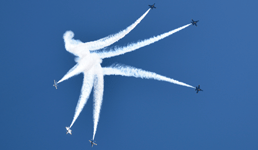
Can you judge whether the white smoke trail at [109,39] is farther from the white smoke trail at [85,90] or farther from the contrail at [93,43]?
the white smoke trail at [85,90]

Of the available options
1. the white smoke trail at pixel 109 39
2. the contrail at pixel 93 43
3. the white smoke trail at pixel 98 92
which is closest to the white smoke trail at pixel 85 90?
the white smoke trail at pixel 98 92

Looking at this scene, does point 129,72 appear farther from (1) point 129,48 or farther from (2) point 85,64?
(2) point 85,64

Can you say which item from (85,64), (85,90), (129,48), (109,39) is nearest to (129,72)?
(129,48)

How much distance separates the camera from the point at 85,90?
21.7m

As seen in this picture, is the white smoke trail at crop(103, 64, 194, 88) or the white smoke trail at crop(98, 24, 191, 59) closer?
the white smoke trail at crop(98, 24, 191, 59)

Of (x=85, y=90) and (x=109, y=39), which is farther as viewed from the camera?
(x=85, y=90)

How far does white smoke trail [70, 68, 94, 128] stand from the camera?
21.7m

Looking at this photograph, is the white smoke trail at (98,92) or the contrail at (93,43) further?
the white smoke trail at (98,92)

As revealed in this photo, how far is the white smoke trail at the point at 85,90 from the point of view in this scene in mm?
21688

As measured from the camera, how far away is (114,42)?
22.0m

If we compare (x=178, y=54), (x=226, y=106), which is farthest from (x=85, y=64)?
(x=226, y=106)

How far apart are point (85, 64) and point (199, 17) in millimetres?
16268

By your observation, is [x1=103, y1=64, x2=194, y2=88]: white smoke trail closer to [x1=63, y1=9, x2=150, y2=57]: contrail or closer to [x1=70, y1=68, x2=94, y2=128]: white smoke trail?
[x1=70, y1=68, x2=94, y2=128]: white smoke trail

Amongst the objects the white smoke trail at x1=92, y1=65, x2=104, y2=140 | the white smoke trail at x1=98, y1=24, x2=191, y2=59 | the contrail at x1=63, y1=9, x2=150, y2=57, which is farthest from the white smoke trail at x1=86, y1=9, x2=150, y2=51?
the white smoke trail at x1=92, y1=65, x2=104, y2=140
